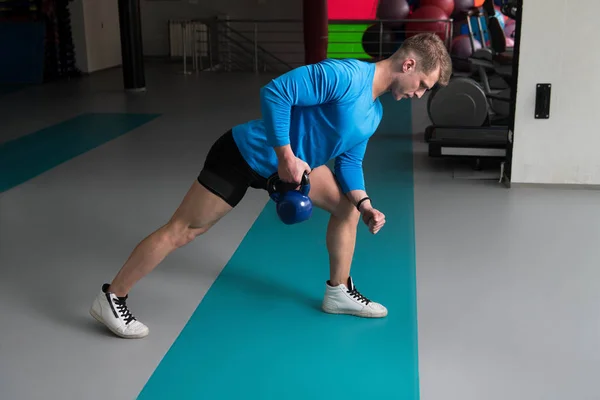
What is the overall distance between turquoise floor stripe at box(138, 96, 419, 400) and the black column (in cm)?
573

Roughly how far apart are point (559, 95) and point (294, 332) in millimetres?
2677

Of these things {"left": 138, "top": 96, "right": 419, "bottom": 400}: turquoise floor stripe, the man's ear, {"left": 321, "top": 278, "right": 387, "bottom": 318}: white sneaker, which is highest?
the man's ear

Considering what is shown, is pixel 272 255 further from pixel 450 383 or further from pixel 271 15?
pixel 271 15

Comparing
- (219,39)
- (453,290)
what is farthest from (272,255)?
(219,39)

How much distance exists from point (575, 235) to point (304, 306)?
171cm

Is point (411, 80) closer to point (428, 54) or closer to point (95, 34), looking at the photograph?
point (428, 54)

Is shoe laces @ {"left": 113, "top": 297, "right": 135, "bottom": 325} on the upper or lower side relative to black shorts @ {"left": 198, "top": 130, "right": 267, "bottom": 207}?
lower

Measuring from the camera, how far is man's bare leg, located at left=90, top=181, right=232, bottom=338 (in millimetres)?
2444

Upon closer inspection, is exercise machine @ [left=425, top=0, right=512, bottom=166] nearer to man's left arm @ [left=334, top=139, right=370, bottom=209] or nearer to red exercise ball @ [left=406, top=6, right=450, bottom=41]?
man's left arm @ [left=334, top=139, right=370, bottom=209]

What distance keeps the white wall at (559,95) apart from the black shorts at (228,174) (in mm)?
2591

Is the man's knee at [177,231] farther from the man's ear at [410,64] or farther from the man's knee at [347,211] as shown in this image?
the man's ear at [410,64]

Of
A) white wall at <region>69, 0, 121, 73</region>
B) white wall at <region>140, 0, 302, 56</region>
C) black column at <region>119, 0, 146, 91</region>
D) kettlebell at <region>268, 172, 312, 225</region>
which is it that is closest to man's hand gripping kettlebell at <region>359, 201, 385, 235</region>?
kettlebell at <region>268, 172, 312, 225</region>

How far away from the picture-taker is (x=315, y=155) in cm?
242

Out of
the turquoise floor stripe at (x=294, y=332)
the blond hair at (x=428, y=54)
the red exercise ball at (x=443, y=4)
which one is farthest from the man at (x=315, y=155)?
the red exercise ball at (x=443, y=4)
